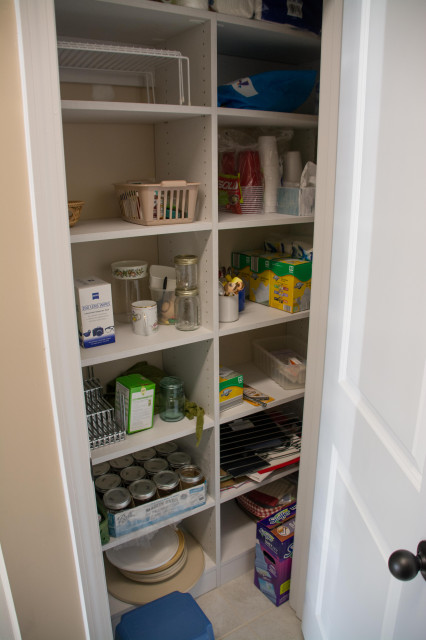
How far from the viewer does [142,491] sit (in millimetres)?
1661

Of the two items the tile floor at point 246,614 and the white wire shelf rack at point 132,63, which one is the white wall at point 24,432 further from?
the tile floor at point 246,614

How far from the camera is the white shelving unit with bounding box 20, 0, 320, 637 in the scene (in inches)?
48.9

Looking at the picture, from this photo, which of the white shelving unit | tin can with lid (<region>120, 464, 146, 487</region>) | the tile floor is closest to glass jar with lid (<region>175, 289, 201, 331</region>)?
the white shelving unit

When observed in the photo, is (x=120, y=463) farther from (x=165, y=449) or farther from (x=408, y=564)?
(x=408, y=564)

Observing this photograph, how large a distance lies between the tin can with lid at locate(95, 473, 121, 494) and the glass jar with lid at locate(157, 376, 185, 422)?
30 cm

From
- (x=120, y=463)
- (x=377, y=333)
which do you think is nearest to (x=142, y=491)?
(x=120, y=463)

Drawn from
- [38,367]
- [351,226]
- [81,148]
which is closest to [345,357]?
[351,226]

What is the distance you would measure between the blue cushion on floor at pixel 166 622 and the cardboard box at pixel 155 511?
0.26m

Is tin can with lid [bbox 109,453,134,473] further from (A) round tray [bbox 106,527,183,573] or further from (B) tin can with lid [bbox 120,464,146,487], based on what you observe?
(A) round tray [bbox 106,527,183,573]

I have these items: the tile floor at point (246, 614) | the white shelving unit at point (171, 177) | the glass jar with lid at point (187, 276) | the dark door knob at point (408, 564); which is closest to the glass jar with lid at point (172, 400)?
the white shelving unit at point (171, 177)

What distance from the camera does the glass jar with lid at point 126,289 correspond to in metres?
1.61

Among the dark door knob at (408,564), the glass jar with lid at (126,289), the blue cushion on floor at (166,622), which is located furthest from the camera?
the glass jar with lid at (126,289)

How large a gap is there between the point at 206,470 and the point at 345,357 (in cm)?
87

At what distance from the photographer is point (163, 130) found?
1.65 meters
